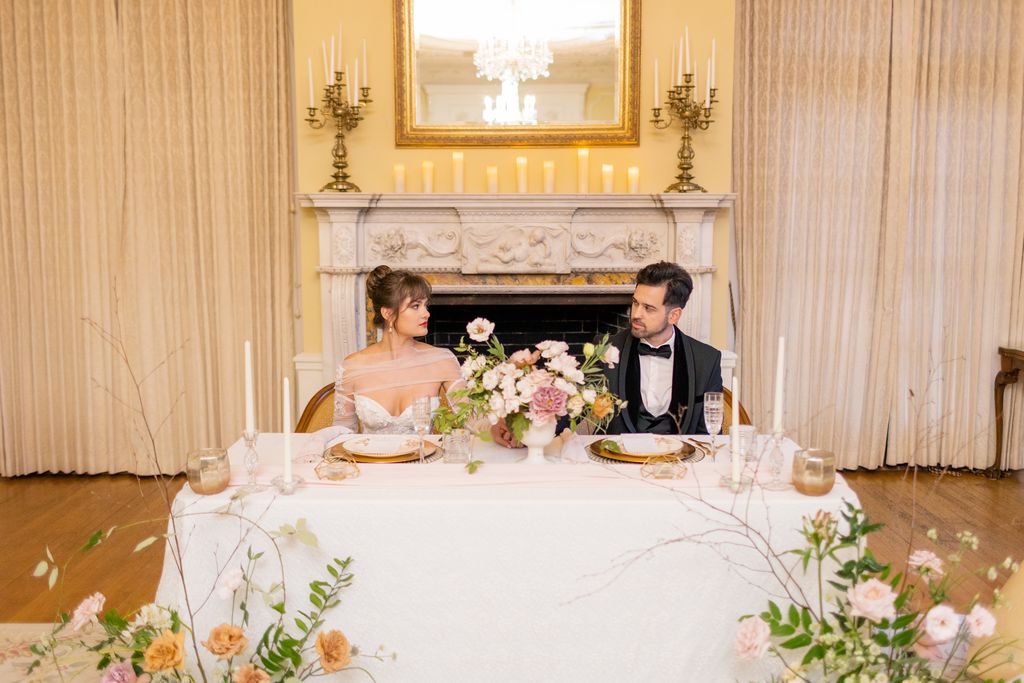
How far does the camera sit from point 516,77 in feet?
14.3

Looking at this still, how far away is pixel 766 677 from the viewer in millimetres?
1646

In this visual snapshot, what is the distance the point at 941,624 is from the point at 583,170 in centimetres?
331

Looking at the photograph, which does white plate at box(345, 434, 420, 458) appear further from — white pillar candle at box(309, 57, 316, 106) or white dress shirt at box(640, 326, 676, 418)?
white pillar candle at box(309, 57, 316, 106)

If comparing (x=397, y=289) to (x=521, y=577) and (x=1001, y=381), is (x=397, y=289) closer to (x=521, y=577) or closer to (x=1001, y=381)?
(x=521, y=577)

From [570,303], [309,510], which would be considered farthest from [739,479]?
[570,303]

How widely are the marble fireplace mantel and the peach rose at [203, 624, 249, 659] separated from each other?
2837mm

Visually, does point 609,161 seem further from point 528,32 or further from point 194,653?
point 194,653

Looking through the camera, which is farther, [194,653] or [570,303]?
[570,303]

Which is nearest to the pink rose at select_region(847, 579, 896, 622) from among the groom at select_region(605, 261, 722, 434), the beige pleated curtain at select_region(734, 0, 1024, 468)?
the groom at select_region(605, 261, 722, 434)

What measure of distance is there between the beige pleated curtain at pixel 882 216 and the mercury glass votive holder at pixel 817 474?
123 inches

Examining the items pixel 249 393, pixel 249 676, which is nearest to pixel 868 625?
pixel 249 676

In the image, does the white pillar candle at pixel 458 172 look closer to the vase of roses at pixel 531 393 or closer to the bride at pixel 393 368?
the bride at pixel 393 368

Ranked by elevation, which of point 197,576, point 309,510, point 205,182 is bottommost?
point 197,576

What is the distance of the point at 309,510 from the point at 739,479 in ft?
3.04
